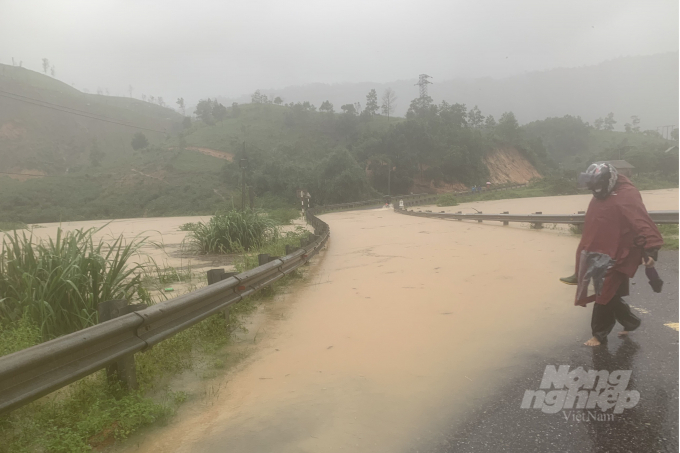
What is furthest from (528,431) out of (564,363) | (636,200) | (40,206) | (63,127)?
(63,127)

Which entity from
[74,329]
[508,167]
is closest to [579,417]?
[74,329]

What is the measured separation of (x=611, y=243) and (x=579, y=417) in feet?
5.58

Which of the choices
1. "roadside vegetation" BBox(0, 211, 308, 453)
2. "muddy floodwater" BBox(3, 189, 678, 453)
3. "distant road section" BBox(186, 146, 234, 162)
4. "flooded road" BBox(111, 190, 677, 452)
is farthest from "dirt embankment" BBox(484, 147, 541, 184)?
"roadside vegetation" BBox(0, 211, 308, 453)

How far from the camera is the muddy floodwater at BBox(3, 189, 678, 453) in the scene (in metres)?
3.14

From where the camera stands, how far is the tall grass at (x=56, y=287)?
4.65 metres

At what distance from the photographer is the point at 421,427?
316 cm

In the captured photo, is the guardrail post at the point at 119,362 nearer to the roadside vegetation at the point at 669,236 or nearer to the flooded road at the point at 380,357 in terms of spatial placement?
the flooded road at the point at 380,357

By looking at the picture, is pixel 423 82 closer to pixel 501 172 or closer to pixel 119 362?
pixel 501 172

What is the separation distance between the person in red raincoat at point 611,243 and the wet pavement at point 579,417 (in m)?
0.30

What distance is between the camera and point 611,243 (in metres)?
4.23

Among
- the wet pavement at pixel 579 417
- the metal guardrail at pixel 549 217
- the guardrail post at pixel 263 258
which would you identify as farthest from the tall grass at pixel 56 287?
the metal guardrail at pixel 549 217

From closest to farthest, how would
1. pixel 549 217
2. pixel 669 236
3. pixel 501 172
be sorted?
pixel 669 236
pixel 549 217
pixel 501 172

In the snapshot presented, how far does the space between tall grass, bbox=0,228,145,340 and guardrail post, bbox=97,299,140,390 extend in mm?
1086

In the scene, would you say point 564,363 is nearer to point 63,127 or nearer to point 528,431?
point 528,431
